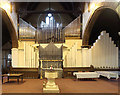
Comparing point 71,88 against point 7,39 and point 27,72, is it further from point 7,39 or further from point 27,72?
point 7,39

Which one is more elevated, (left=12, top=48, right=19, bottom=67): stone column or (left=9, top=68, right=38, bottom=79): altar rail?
(left=12, top=48, right=19, bottom=67): stone column

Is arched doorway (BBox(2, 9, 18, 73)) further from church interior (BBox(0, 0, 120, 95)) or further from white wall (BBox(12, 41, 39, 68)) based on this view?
white wall (BBox(12, 41, 39, 68))

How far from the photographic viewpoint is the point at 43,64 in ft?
28.3

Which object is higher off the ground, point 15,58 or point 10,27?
point 10,27

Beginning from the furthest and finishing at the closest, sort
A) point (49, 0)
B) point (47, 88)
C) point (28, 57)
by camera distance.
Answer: point (49, 0)
point (28, 57)
point (47, 88)

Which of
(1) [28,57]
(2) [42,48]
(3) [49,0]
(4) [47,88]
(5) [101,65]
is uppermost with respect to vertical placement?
(3) [49,0]

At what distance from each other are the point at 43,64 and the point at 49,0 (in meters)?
6.26

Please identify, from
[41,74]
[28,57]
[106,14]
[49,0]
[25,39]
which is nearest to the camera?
[41,74]

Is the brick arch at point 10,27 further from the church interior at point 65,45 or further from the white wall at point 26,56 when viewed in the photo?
the white wall at point 26,56

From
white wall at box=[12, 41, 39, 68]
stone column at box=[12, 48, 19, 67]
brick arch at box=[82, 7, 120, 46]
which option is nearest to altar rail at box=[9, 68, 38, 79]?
white wall at box=[12, 41, 39, 68]

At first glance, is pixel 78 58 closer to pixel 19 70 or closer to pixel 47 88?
pixel 19 70

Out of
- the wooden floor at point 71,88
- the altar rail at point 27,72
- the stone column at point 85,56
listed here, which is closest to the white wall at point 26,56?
the altar rail at point 27,72

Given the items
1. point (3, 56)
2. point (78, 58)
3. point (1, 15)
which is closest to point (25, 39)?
point (1, 15)

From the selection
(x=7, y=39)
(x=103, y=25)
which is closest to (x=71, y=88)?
(x=103, y=25)
